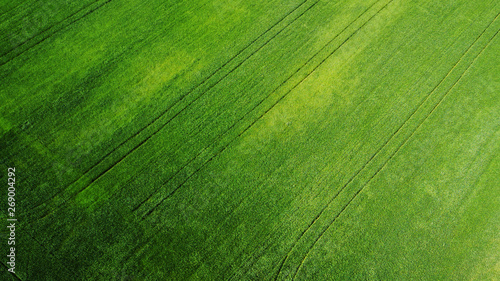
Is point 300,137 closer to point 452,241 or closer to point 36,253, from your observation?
point 452,241

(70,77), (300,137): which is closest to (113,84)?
(70,77)

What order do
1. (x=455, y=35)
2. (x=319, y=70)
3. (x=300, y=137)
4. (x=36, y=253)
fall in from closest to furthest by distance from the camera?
(x=36, y=253), (x=300, y=137), (x=319, y=70), (x=455, y=35)

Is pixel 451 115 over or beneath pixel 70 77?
beneath

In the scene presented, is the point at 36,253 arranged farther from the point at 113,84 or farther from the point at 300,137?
the point at 300,137

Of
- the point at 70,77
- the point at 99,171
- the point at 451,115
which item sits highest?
the point at 70,77

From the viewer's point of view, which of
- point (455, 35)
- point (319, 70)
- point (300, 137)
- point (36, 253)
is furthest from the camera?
point (455, 35)

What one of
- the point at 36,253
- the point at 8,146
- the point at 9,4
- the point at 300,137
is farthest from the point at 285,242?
the point at 9,4

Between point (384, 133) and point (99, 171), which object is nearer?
point (99, 171)
